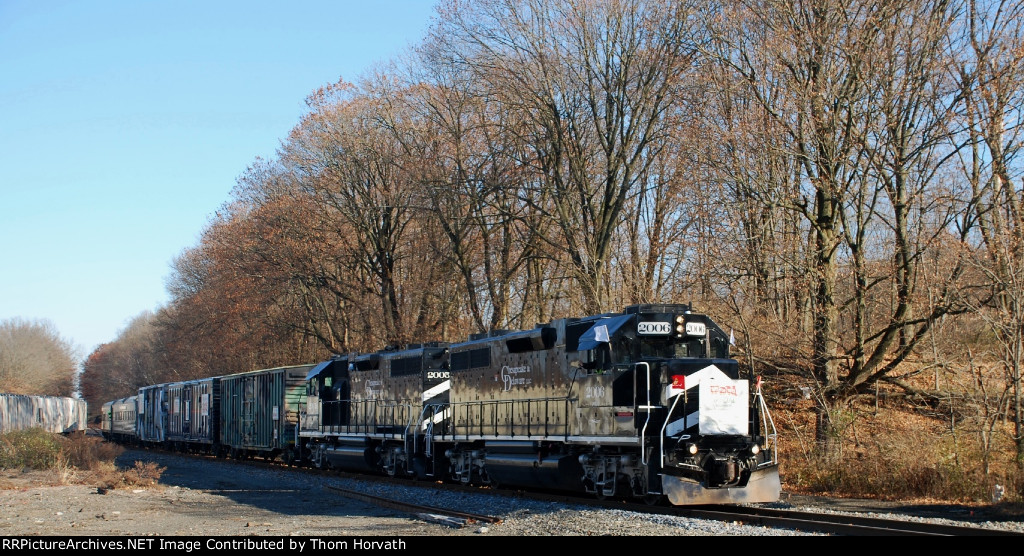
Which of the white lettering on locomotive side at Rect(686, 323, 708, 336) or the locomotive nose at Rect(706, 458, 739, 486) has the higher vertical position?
the white lettering on locomotive side at Rect(686, 323, 708, 336)

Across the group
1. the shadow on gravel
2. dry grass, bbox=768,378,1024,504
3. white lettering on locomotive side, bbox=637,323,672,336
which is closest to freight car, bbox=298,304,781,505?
white lettering on locomotive side, bbox=637,323,672,336

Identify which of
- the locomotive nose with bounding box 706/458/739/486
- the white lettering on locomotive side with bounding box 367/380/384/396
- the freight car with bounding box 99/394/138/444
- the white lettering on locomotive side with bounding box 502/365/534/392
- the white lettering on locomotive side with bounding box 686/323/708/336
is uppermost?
the white lettering on locomotive side with bounding box 686/323/708/336

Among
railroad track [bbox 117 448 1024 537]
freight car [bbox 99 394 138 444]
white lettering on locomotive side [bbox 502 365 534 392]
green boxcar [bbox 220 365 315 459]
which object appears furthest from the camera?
freight car [bbox 99 394 138 444]

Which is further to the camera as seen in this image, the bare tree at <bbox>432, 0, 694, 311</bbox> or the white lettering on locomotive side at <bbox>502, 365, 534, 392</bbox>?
the bare tree at <bbox>432, 0, 694, 311</bbox>

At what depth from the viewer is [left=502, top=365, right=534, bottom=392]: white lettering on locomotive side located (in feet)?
58.0

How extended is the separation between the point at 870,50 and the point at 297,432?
1961 centimetres

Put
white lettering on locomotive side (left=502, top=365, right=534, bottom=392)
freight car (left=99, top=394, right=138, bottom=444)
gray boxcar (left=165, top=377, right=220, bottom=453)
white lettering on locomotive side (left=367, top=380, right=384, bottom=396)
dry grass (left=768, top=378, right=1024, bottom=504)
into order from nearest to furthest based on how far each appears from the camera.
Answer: dry grass (left=768, top=378, right=1024, bottom=504)
white lettering on locomotive side (left=502, top=365, right=534, bottom=392)
white lettering on locomotive side (left=367, top=380, right=384, bottom=396)
gray boxcar (left=165, top=377, right=220, bottom=453)
freight car (left=99, top=394, right=138, bottom=444)

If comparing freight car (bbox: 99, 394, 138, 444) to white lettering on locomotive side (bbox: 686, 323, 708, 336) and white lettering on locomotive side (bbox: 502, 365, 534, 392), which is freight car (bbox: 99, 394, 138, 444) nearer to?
white lettering on locomotive side (bbox: 502, 365, 534, 392)

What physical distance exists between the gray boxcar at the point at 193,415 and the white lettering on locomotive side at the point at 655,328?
25200 millimetres

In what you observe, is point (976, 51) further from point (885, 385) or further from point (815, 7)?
point (885, 385)

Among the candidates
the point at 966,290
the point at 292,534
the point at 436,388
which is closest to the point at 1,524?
the point at 292,534

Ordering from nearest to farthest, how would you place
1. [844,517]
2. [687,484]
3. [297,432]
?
[844,517] → [687,484] → [297,432]

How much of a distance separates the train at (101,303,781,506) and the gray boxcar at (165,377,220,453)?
9.78 meters

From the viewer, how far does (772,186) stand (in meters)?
20.5
